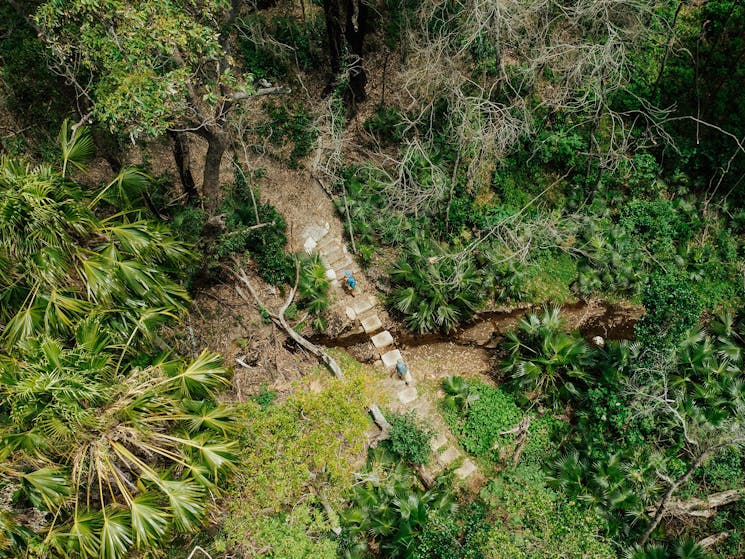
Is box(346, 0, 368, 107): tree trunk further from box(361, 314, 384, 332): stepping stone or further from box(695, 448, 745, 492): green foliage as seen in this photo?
box(695, 448, 745, 492): green foliage

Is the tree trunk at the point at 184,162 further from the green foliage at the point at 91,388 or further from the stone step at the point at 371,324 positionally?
the stone step at the point at 371,324

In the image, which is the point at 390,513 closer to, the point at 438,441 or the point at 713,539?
A: the point at 438,441

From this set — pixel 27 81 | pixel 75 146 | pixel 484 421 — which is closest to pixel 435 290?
pixel 484 421

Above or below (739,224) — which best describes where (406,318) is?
above

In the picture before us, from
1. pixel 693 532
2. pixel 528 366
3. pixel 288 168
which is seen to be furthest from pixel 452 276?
pixel 693 532

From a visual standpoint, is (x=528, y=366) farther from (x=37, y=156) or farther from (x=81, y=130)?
(x=37, y=156)

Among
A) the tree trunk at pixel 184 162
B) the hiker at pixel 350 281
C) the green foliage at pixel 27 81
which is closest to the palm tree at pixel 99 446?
the tree trunk at pixel 184 162

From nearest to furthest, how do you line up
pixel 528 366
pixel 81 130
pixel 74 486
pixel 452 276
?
pixel 74 486 → pixel 81 130 → pixel 528 366 → pixel 452 276

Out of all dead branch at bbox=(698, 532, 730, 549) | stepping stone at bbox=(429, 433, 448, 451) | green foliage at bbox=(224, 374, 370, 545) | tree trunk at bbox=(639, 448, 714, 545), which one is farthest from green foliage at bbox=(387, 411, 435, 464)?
dead branch at bbox=(698, 532, 730, 549)
